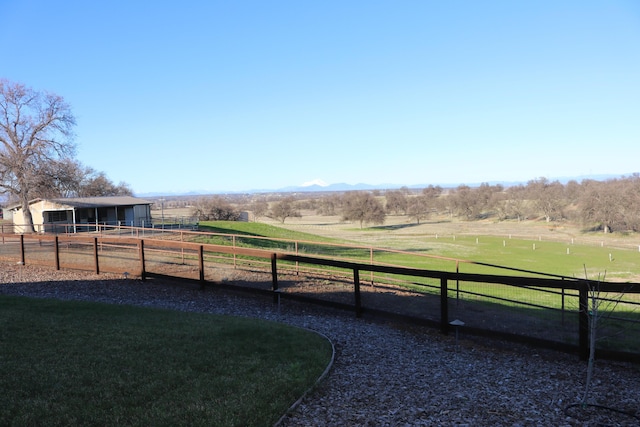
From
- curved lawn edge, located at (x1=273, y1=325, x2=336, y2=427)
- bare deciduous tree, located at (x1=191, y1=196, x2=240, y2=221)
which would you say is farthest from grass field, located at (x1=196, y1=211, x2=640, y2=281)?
bare deciduous tree, located at (x1=191, y1=196, x2=240, y2=221)

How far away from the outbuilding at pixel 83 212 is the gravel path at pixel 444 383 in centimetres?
3361

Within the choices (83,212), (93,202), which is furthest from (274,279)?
(83,212)

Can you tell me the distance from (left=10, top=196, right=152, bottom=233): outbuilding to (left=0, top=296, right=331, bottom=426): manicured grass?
31545mm

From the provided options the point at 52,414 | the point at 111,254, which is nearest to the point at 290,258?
the point at 52,414

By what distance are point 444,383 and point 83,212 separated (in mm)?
44893

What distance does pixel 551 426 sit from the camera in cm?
471

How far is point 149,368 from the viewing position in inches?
224

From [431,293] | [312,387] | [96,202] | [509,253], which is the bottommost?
[509,253]

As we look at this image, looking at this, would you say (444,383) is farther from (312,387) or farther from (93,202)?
(93,202)

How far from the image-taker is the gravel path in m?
4.88

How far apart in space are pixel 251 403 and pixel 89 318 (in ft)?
16.6

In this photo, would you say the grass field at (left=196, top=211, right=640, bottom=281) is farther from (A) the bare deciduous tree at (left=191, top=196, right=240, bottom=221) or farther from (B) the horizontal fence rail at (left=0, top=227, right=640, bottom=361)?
(A) the bare deciduous tree at (left=191, top=196, right=240, bottom=221)

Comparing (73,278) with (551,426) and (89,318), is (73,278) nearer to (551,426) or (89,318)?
(89,318)

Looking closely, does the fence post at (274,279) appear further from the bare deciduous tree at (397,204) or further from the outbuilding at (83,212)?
the bare deciduous tree at (397,204)
